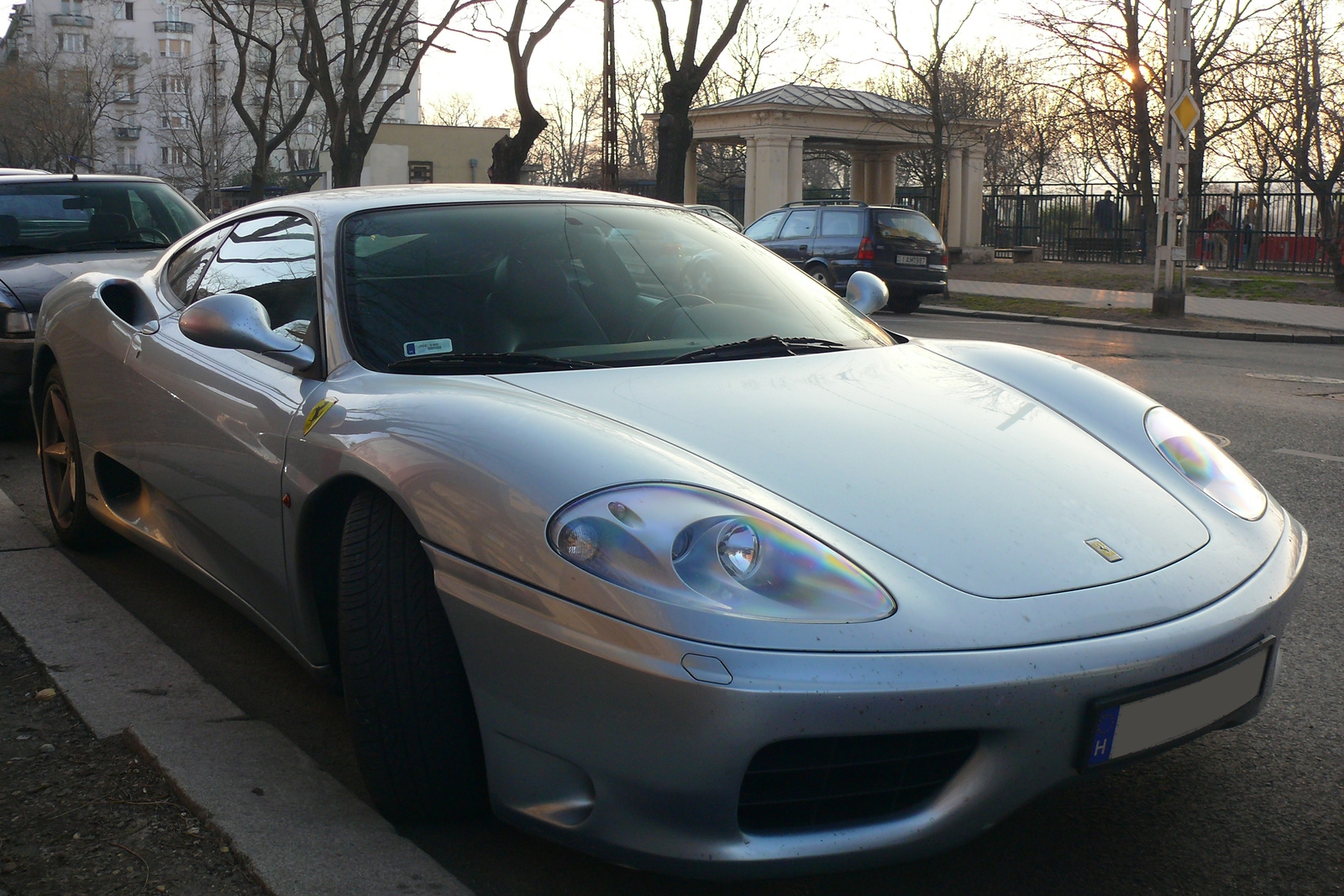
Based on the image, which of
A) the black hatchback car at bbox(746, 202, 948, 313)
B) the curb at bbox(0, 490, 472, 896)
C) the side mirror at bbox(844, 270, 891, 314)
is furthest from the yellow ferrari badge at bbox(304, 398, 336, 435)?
the black hatchback car at bbox(746, 202, 948, 313)

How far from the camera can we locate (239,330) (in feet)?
9.54

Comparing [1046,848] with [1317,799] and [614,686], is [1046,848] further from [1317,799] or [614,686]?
[614,686]

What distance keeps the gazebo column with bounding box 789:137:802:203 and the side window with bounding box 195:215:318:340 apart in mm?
27762

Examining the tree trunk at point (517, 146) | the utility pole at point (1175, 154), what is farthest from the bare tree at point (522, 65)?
the utility pole at point (1175, 154)

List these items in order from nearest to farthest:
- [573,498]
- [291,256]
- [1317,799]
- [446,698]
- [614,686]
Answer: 1. [614,686]
2. [573,498]
3. [446,698]
4. [1317,799]
5. [291,256]

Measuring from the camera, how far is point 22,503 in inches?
215

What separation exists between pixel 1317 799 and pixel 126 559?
389 cm

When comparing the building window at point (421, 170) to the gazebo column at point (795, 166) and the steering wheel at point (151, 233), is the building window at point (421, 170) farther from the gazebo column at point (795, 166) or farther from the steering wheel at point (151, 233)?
the steering wheel at point (151, 233)

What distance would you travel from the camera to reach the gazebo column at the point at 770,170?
30.5 metres

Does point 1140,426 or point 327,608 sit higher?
point 1140,426

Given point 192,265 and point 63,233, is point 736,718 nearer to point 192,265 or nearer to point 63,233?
point 192,265

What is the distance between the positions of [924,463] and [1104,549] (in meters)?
0.38

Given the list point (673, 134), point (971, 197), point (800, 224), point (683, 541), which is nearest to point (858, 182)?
point (971, 197)

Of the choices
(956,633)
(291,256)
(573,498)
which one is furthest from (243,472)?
(956,633)
